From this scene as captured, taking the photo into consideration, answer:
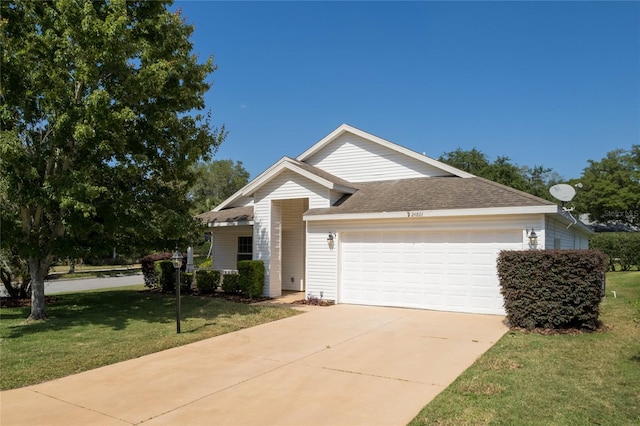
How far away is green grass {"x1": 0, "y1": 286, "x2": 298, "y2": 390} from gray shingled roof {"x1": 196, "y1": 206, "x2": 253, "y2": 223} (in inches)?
142

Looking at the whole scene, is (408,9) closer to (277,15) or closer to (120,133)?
(277,15)

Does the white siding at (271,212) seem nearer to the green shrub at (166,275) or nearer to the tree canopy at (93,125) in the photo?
the tree canopy at (93,125)

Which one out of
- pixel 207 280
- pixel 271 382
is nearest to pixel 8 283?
pixel 207 280

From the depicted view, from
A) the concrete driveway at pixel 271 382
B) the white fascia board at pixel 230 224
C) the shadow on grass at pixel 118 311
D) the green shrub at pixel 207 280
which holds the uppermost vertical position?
the white fascia board at pixel 230 224

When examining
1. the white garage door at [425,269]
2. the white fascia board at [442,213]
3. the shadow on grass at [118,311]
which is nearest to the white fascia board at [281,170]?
the white fascia board at [442,213]

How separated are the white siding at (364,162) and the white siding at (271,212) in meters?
2.58

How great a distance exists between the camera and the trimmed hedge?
857cm

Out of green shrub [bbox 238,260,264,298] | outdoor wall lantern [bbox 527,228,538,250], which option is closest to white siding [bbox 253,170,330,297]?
green shrub [bbox 238,260,264,298]

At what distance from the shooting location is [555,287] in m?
8.73

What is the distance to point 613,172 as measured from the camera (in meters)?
52.5

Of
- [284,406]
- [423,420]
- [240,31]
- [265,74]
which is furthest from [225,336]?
[265,74]

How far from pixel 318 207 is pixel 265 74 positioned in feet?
29.6

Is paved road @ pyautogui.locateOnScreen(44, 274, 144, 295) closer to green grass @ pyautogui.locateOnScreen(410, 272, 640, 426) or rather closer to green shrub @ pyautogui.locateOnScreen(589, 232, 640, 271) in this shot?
green grass @ pyautogui.locateOnScreen(410, 272, 640, 426)

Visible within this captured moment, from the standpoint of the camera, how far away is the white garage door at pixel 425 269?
1103 cm
